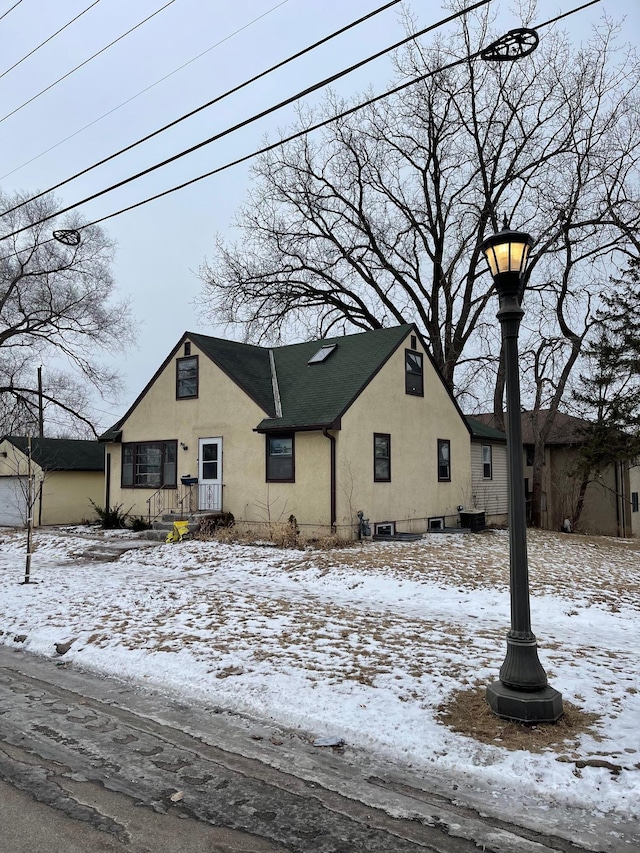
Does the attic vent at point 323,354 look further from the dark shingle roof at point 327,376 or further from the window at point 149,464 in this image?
the window at point 149,464

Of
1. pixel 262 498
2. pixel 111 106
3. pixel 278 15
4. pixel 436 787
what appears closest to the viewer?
pixel 436 787

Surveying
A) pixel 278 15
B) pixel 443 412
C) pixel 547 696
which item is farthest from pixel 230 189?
pixel 547 696

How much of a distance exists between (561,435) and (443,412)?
10579mm

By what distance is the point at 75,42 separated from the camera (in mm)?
9195

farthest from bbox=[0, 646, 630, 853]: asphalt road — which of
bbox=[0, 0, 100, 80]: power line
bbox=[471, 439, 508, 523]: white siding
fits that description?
bbox=[471, 439, 508, 523]: white siding

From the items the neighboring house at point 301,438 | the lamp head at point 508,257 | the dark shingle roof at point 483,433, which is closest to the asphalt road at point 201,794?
the lamp head at point 508,257

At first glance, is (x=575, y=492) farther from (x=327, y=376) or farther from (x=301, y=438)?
(x=301, y=438)

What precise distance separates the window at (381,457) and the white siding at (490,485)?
5437mm

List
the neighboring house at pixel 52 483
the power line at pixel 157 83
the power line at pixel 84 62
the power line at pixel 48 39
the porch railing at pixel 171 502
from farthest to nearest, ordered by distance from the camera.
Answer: the neighboring house at pixel 52 483 → the porch railing at pixel 171 502 → the power line at pixel 48 39 → the power line at pixel 84 62 → the power line at pixel 157 83

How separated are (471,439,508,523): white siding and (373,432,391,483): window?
5.44 meters

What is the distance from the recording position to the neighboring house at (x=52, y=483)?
2292 cm

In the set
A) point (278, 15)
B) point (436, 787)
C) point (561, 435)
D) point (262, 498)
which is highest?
point (278, 15)

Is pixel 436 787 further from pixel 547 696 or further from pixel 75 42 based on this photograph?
pixel 75 42

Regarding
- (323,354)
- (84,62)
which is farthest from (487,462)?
(84,62)
